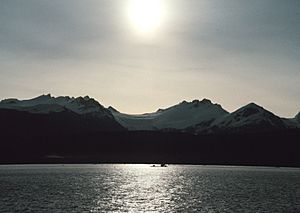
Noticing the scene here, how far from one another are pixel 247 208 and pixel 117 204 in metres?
26.0

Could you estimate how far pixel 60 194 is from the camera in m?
120

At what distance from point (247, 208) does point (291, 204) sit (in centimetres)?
1316

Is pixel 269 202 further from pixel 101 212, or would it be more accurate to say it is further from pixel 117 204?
pixel 101 212

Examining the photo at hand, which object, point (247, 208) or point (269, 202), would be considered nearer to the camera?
point (247, 208)

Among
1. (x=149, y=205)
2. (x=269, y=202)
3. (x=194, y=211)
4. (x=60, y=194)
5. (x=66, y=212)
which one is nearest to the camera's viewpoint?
(x=66, y=212)

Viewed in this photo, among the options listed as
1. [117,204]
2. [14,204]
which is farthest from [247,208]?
[14,204]

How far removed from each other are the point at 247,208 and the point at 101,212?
2827 centimetres

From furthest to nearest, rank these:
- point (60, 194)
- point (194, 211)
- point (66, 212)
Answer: point (60, 194), point (194, 211), point (66, 212)

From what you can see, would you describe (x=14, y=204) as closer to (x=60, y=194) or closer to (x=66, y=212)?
(x=66, y=212)

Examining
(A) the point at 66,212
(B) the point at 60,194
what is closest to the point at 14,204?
(A) the point at 66,212

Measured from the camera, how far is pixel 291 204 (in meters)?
102

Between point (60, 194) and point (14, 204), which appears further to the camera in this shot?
point (60, 194)

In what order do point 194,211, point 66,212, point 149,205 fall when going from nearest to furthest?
point 66,212 → point 194,211 → point 149,205

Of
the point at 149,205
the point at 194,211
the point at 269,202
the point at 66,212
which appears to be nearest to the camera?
the point at 66,212
